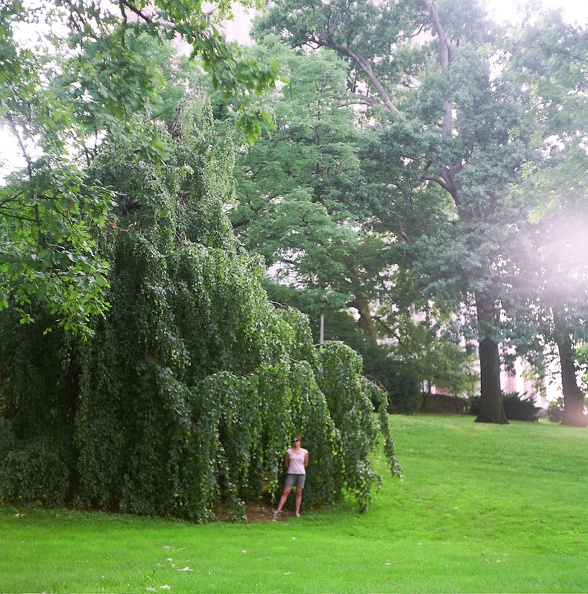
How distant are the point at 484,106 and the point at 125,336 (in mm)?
18570

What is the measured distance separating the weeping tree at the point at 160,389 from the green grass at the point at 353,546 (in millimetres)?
594

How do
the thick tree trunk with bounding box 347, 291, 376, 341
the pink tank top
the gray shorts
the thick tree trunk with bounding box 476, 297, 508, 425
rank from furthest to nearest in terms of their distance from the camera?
1. the thick tree trunk with bounding box 347, 291, 376, 341
2. the thick tree trunk with bounding box 476, 297, 508, 425
3. the gray shorts
4. the pink tank top

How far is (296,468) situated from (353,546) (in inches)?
84.6

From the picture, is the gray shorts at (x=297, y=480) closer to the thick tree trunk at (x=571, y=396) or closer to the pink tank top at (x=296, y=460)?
the pink tank top at (x=296, y=460)

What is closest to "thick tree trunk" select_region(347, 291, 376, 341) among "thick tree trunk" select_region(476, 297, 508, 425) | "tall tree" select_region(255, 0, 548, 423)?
"tall tree" select_region(255, 0, 548, 423)

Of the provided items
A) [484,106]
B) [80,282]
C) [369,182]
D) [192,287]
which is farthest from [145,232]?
[484,106]

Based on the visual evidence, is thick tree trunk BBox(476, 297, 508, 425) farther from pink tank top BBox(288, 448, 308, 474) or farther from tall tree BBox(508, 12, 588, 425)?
pink tank top BBox(288, 448, 308, 474)

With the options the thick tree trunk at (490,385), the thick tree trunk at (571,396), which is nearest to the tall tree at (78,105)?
the thick tree trunk at (490,385)

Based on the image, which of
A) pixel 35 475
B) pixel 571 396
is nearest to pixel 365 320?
pixel 571 396

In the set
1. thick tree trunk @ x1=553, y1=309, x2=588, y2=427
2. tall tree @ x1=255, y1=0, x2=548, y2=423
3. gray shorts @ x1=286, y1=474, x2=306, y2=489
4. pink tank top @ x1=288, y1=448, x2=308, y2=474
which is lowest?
gray shorts @ x1=286, y1=474, x2=306, y2=489

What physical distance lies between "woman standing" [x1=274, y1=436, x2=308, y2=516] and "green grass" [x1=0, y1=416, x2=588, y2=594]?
16.7 inches

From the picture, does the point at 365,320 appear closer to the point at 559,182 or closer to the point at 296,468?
the point at 559,182

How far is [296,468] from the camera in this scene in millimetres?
11000

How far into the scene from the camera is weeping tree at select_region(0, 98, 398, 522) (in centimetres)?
973
